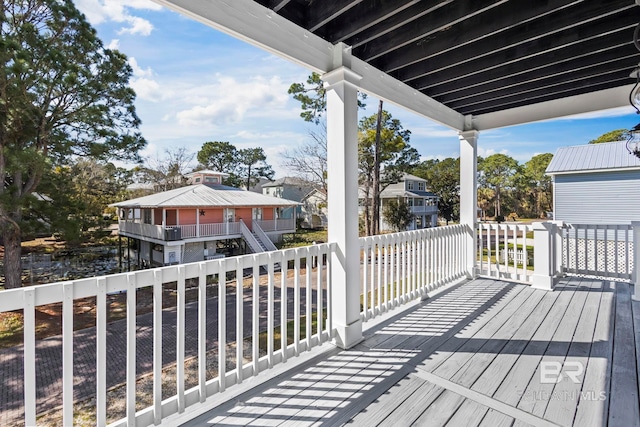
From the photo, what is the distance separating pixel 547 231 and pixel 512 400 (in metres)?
3.14

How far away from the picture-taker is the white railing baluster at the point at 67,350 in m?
1.33

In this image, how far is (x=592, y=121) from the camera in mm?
23297

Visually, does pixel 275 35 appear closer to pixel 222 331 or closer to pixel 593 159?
pixel 222 331

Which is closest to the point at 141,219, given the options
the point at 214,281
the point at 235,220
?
the point at 235,220

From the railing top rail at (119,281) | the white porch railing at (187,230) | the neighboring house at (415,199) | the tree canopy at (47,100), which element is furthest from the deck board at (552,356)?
the neighboring house at (415,199)

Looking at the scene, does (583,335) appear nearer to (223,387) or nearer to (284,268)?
(284,268)

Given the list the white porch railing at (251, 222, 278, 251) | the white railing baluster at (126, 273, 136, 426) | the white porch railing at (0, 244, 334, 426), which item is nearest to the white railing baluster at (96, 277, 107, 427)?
the white porch railing at (0, 244, 334, 426)

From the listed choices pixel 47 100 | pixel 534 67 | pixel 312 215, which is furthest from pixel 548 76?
pixel 312 215

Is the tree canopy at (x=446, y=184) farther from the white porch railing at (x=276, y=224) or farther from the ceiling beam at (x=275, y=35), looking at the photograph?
the ceiling beam at (x=275, y=35)

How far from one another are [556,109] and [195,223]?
1469 centimetres

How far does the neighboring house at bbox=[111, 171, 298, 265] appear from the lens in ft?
48.5

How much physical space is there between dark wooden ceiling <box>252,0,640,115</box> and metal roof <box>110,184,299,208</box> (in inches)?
527

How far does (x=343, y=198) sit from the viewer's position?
2.64 meters

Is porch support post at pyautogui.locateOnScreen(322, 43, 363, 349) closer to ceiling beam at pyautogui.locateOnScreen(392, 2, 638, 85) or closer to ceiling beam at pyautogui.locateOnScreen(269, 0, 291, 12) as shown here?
ceiling beam at pyautogui.locateOnScreen(269, 0, 291, 12)
